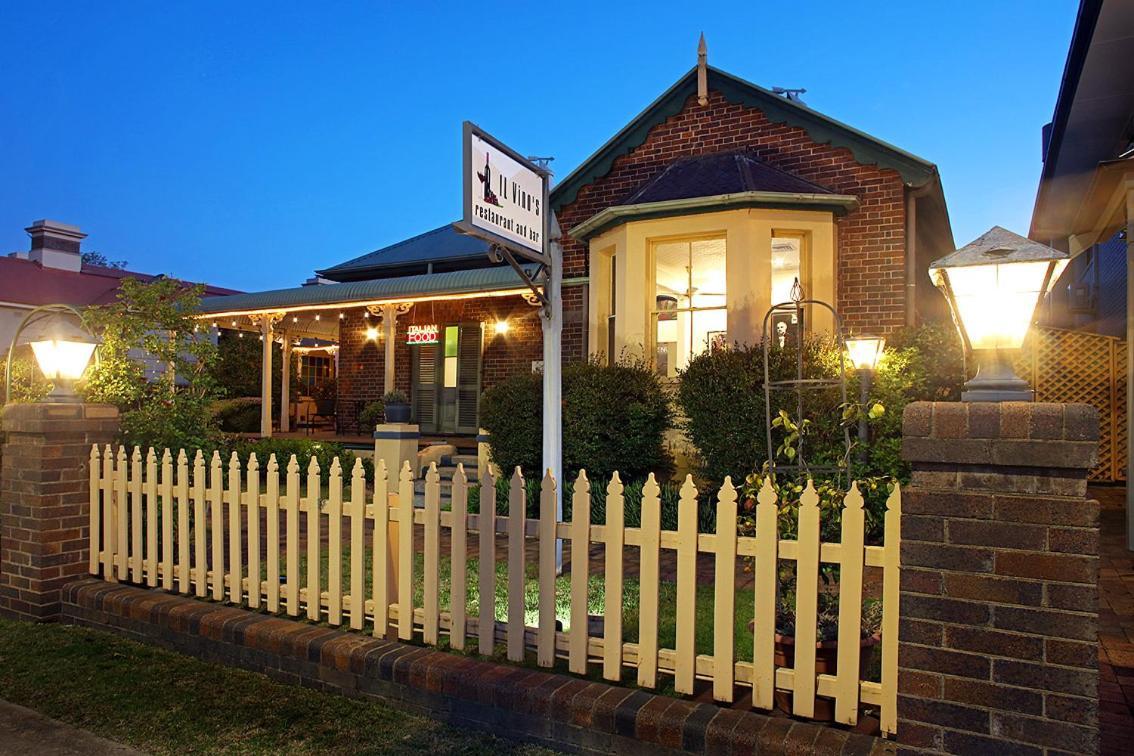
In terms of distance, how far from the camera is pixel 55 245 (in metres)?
21.4

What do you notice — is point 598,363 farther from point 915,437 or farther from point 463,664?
point 915,437

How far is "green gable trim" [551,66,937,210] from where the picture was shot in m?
9.11

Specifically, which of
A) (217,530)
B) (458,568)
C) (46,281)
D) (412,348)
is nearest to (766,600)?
(458,568)

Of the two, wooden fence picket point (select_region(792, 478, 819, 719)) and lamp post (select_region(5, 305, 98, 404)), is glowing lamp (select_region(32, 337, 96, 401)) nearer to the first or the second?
lamp post (select_region(5, 305, 98, 404))

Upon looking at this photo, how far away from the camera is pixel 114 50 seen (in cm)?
12225

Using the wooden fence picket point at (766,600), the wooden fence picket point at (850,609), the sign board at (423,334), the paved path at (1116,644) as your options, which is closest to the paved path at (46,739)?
the wooden fence picket point at (766,600)

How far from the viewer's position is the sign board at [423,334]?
47.2ft

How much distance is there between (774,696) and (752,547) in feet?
1.85

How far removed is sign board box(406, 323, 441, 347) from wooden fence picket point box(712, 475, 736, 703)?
11.9m

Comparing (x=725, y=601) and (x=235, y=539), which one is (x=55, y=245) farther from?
(x=725, y=601)

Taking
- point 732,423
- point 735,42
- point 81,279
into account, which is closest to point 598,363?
point 732,423

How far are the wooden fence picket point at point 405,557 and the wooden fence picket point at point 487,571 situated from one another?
39 centimetres

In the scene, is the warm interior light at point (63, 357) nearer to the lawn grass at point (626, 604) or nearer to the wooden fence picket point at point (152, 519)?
the wooden fence picket point at point (152, 519)

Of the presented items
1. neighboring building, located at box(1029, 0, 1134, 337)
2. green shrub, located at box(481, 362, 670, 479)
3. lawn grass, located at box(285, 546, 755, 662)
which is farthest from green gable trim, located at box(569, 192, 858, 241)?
lawn grass, located at box(285, 546, 755, 662)
